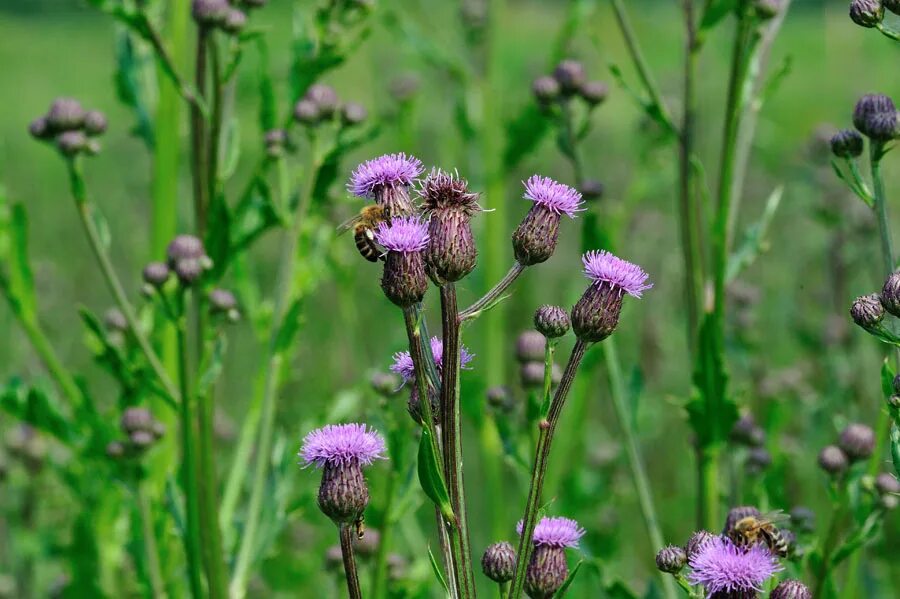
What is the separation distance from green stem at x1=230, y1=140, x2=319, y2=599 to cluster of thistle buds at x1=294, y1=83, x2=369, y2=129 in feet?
0.30

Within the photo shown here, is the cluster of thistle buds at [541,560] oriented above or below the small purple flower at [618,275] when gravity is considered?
below

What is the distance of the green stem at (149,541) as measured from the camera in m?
3.05

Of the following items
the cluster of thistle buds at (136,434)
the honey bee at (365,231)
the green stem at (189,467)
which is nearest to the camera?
the honey bee at (365,231)

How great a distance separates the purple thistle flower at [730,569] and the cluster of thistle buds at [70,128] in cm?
216

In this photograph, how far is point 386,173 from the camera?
2.02 metres

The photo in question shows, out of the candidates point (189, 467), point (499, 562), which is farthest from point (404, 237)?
point (189, 467)

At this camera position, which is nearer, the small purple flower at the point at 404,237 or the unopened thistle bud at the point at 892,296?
the small purple flower at the point at 404,237

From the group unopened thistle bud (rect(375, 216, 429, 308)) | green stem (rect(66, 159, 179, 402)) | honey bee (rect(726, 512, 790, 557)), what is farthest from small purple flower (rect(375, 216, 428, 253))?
green stem (rect(66, 159, 179, 402))

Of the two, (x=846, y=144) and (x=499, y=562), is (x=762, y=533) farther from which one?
(x=846, y=144)

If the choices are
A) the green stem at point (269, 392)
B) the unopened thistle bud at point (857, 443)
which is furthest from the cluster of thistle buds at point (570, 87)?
the unopened thistle bud at point (857, 443)

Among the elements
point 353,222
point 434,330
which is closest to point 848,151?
point 353,222

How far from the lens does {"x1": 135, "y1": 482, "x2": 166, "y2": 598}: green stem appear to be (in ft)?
10.00

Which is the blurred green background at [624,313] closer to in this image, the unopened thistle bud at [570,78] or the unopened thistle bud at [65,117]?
the unopened thistle bud at [570,78]

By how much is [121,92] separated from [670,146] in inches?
83.1
